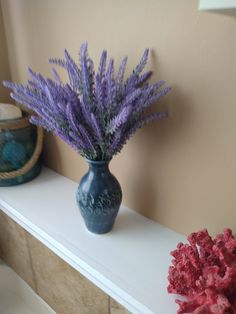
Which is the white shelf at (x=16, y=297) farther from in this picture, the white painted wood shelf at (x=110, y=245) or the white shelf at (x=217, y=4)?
the white shelf at (x=217, y=4)

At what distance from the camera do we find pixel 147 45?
23.2 inches

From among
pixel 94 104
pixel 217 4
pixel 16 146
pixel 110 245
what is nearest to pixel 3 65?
pixel 16 146

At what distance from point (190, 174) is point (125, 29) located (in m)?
0.33

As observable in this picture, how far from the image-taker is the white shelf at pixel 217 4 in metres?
0.32

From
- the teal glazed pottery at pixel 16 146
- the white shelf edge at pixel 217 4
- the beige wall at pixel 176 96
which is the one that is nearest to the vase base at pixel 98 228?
the beige wall at pixel 176 96

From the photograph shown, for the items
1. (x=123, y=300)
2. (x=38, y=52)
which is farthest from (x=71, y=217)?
(x=38, y=52)

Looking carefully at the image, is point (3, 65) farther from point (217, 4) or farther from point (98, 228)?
point (217, 4)

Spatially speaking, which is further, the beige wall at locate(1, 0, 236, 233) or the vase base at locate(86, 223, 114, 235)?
the vase base at locate(86, 223, 114, 235)

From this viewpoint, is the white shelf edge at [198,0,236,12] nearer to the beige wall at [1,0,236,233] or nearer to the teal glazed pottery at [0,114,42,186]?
the beige wall at [1,0,236,233]

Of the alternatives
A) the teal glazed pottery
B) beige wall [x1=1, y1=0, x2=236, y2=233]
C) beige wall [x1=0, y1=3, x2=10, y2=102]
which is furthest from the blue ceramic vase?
beige wall [x1=0, y1=3, x2=10, y2=102]

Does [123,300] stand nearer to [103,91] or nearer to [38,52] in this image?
[103,91]

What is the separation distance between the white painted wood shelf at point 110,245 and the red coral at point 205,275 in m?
0.05

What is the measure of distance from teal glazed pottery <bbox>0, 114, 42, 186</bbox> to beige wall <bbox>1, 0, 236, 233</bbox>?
0.76ft

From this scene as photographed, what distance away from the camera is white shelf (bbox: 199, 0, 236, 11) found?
32 centimetres
